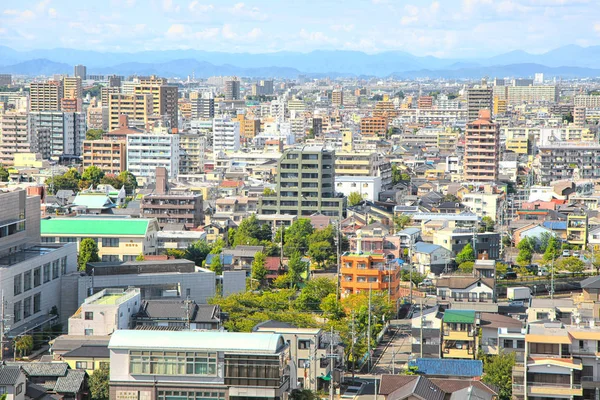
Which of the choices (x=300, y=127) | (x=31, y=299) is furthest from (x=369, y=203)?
(x=300, y=127)

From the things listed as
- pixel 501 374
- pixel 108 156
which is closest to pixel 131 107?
pixel 108 156

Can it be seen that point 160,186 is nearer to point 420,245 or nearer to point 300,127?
point 420,245

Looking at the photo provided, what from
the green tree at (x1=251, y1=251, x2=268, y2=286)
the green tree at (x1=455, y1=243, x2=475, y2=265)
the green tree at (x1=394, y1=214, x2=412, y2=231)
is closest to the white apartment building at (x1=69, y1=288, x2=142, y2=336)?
the green tree at (x1=251, y1=251, x2=268, y2=286)

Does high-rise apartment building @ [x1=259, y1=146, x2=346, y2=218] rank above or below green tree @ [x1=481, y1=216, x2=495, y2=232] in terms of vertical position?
above

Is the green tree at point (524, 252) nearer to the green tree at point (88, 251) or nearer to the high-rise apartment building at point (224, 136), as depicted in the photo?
the green tree at point (88, 251)

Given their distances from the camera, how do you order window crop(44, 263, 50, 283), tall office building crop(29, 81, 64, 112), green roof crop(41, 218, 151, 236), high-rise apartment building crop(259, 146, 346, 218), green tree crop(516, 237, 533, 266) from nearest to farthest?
window crop(44, 263, 50, 283) < green roof crop(41, 218, 151, 236) < green tree crop(516, 237, 533, 266) < high-rise apartment building crop(259, 146, 346, 218) < tall office building crop(29, 81, 64, 112)

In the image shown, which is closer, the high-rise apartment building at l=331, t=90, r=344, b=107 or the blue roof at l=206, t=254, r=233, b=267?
the blue roof at l=206, t=254, r=233, b=267

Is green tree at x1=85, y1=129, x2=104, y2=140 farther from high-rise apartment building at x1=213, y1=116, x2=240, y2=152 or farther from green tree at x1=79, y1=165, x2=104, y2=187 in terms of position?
green tree at x1=79, y1=165, x2=104, y2=187
